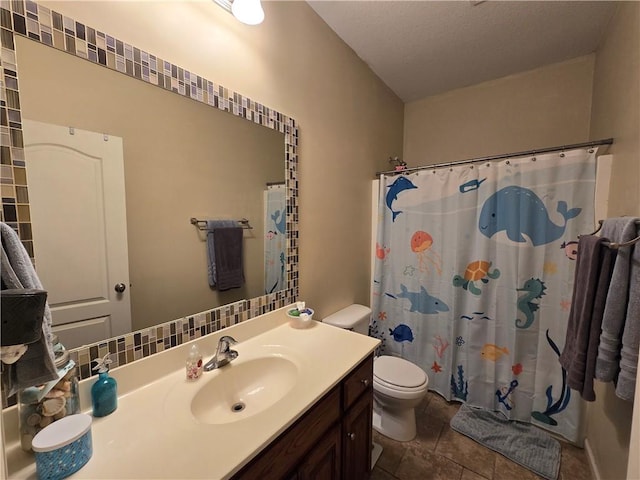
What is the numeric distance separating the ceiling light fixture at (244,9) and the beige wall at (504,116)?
208cm

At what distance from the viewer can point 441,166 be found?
2012 mm

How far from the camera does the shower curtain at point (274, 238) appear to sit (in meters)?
1.39

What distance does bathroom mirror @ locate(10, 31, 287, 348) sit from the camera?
0.76 meters

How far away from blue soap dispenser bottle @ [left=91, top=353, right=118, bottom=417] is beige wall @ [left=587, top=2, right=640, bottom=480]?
1.80 meters

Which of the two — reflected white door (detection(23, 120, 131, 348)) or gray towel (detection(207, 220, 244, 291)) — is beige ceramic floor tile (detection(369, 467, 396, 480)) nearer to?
gray towel (detection(207, 220, 244, 291))

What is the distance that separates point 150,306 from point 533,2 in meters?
2.52

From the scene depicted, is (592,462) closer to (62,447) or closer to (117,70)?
(62,447)

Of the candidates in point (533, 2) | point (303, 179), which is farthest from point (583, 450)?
point (533, 2)

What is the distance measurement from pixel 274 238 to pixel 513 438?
6.34ft

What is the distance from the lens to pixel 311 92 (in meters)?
1.63

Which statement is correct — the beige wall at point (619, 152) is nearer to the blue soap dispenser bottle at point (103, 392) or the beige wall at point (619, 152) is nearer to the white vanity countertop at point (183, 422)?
the white vanity countertop at point (183, 422)

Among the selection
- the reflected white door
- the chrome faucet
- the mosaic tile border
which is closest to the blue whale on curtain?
the mosaic tile border

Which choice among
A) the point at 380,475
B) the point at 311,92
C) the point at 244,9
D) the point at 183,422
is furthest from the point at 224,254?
Answer: the point at 380,475

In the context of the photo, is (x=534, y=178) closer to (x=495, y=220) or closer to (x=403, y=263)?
(x=495, y=220)
